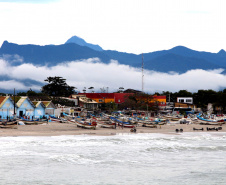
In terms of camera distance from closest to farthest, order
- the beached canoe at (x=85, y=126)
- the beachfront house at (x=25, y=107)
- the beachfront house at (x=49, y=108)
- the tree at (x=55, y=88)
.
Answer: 1. the beached canoe at (x=85, y=126)
2. the beachfront house at (x=25, y=107)
3. the beachfront house at (x=49, y=108)
4. the tree at (x=55, y=88)

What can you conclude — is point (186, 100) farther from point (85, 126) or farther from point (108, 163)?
point (108, 163)

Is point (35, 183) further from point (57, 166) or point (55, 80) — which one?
point (55, 80)

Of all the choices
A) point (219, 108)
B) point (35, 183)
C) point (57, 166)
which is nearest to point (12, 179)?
point (35, 183)

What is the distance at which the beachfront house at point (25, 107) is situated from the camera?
5572 cm

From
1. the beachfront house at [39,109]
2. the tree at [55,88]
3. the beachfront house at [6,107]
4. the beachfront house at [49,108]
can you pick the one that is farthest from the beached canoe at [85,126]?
the tree at [55,88]

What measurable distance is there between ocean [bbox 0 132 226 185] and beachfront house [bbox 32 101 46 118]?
24.2 meters

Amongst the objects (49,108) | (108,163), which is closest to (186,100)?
(49,108)

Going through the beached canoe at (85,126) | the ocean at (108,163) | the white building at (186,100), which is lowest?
the ocean at (108,163)

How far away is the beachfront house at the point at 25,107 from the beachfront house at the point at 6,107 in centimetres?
162

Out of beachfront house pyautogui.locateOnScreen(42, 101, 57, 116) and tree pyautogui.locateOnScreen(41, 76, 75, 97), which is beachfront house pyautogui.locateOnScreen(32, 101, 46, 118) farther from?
tree pyautogui.locateOnScreen(41, 76, 75, 97)

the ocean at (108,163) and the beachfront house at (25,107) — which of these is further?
the beachfront house at (25,107)

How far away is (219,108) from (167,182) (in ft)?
310

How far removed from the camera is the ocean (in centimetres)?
1978

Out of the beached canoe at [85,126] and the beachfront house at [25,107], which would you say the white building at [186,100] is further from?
the beached canoe at [85,126]
